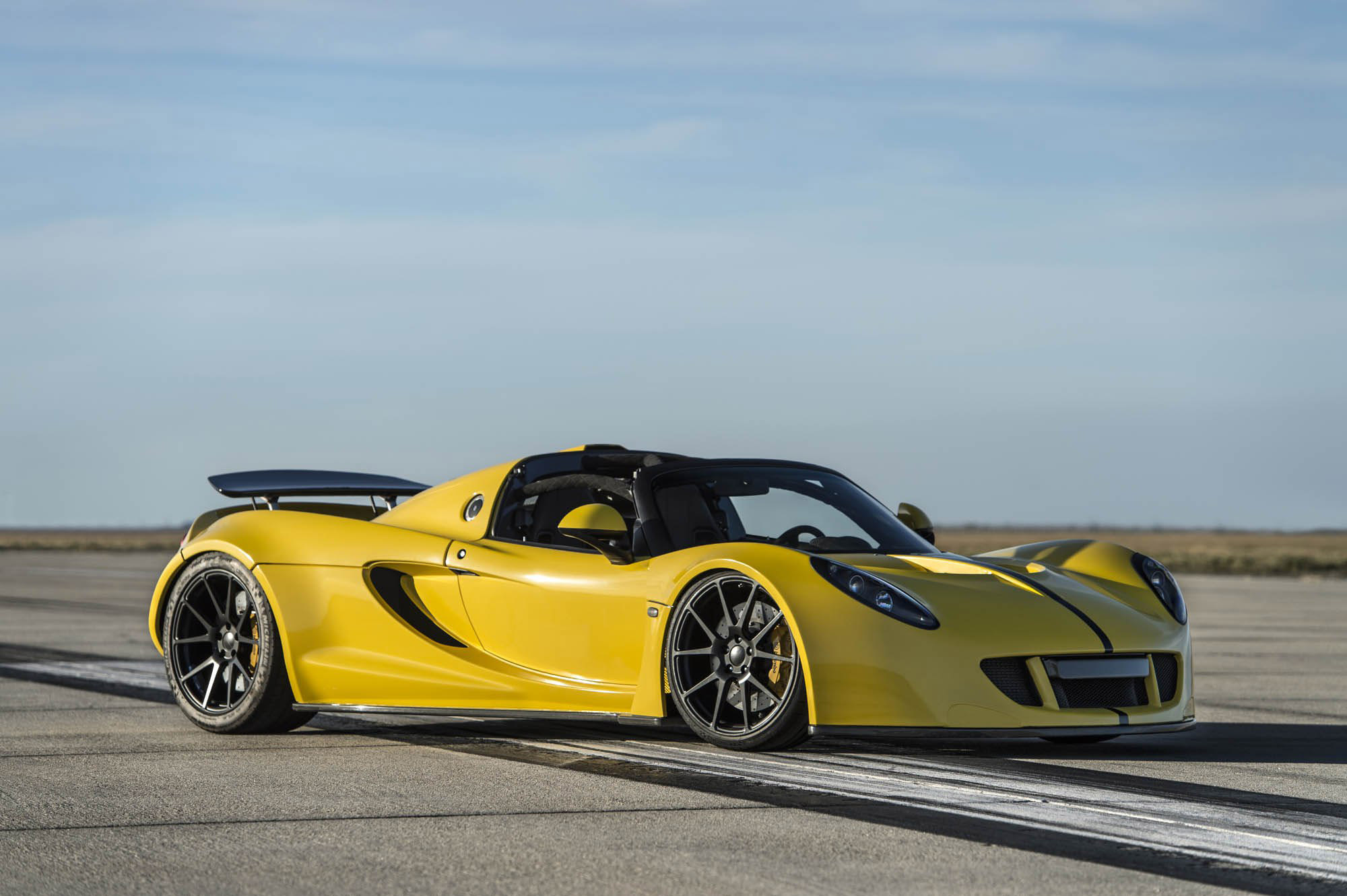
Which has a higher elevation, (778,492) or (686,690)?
(778,492)

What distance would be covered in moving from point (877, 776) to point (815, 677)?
470mm

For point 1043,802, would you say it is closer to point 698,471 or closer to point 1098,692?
point 1098,692

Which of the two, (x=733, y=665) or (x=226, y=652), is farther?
(x=226, y=652)

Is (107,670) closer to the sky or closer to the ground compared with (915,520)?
closer to the ground

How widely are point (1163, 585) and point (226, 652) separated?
4392 millimetres

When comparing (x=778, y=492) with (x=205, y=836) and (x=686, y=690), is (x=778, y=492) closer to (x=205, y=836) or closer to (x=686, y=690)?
(x=686, y=690)

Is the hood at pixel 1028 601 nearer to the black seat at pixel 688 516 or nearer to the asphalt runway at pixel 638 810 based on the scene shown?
the asphalt runway at pixel 638 810

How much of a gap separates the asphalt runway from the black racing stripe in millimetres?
492

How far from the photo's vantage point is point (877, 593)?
6668 millimetres

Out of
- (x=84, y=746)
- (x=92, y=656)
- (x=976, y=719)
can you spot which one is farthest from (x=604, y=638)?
(x=92, y=656)

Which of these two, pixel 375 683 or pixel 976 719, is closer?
pixel 976 719

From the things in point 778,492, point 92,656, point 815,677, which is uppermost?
point 778,492

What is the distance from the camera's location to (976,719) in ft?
21.3

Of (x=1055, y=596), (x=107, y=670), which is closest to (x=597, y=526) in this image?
(x=1055, y=596)
